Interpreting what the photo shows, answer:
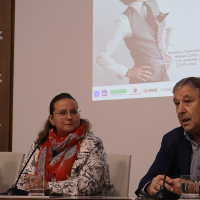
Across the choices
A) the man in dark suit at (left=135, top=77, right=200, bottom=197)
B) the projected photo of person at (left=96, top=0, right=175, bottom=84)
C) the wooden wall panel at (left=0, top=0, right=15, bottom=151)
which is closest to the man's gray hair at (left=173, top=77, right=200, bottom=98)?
the man in dark suit at (left=135, top=77, right=200, bottom=197)

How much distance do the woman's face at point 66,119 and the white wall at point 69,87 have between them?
1405 mm

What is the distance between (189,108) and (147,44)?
6.36 ft

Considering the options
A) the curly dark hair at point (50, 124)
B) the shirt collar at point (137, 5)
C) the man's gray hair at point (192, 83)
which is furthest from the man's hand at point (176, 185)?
the shirt collar at point (137, 5)

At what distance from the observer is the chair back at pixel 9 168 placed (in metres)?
2.69

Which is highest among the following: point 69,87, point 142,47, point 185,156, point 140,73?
point 142,47

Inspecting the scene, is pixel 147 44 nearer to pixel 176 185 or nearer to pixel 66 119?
pixel 66 119

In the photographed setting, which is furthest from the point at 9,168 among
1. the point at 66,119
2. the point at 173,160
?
the point at 173,160

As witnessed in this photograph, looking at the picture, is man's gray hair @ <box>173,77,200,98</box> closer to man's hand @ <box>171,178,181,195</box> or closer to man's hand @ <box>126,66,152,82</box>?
man's hand @ <box>171,178,181,195</box>

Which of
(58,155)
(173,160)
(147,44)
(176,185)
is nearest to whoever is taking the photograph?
(176,185)

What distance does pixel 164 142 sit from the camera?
6.66 feet

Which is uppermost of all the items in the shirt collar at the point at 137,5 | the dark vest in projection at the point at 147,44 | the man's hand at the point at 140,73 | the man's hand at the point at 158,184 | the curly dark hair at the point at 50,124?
the shirt collar at the point at 137,5

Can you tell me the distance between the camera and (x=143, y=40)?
364 cm

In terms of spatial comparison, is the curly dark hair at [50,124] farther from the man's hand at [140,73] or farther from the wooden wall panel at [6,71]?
the wooden wall panel at [6,71]

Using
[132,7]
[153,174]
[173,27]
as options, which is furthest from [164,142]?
[132,7]
